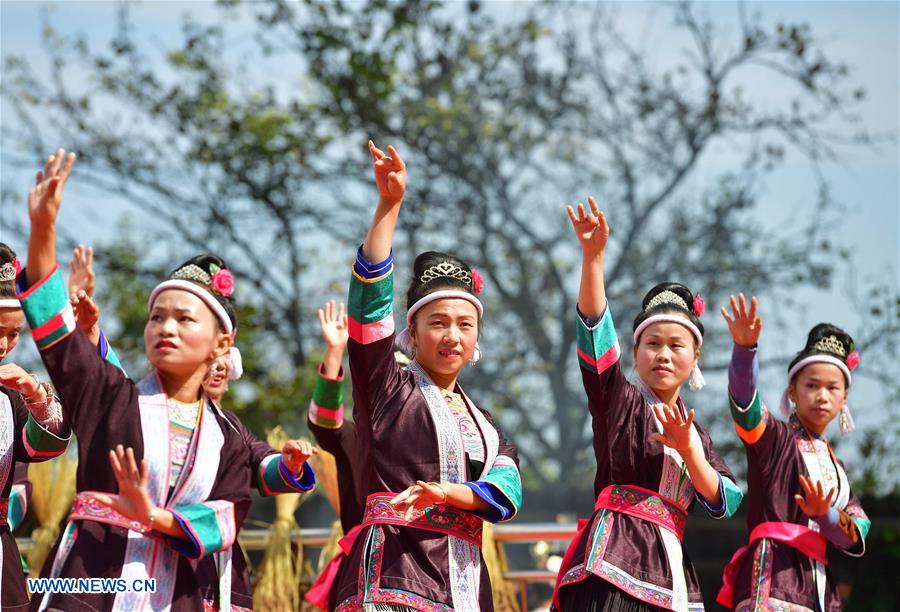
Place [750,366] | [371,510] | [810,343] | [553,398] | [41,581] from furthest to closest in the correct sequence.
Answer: [553,398]
[810,343]
[750,366]
[371,510]
[41,581]

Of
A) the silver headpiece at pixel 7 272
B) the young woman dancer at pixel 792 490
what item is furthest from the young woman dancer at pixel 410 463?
the silver headpiece at pixel 7 272

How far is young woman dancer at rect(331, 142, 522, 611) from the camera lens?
358cm

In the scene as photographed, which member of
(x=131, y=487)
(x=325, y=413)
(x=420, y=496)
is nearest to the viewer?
(x=131, y=487)

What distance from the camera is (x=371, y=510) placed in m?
3.71

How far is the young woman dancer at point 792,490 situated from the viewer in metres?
4.62

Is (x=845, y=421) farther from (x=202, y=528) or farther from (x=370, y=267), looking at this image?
(x=202, y=528)

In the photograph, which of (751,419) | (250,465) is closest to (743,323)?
(751,419)

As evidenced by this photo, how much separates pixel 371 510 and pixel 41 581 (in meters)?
1.02

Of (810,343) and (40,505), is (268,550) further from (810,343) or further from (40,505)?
(810,343)

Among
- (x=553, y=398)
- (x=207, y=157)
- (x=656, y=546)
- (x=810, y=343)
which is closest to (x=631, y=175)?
(x=553, y=398)

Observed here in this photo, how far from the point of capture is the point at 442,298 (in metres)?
3.99

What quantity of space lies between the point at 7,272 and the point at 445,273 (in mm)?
1605

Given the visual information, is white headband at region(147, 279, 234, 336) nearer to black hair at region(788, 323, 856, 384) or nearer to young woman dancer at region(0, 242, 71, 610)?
young woman dancer at region(0, 242, 71, 610)

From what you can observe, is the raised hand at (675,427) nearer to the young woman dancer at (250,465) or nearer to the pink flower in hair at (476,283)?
the pink flower in hair at (476,283)
